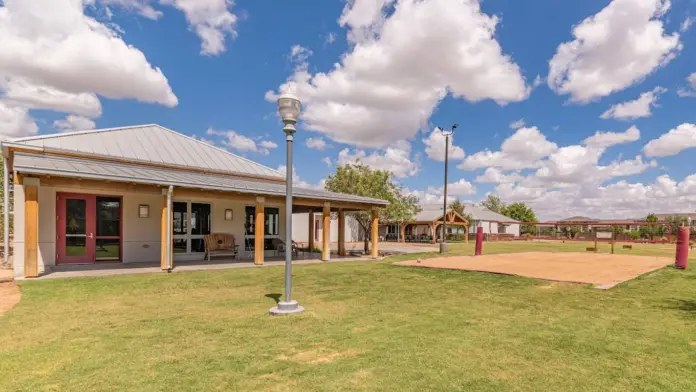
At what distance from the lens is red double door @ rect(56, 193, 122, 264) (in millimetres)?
12086

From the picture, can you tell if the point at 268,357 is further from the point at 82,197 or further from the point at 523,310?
the point at 82,197

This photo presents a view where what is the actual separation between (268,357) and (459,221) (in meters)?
37.2

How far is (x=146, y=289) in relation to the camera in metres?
8.34

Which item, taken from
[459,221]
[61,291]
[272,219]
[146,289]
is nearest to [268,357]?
[146,289]

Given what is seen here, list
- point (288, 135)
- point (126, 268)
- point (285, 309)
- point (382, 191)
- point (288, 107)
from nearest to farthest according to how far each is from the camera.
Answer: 1. point (285, 309)
2. point (288, 107)
3. point (288, 135)
4. point (126, 268)
5. point (382, 191)

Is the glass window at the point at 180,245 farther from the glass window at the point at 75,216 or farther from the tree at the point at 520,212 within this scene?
the tree at the point at 520,212

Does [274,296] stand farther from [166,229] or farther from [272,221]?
[272,221]

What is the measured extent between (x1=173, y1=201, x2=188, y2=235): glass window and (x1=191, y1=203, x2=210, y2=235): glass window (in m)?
0.29

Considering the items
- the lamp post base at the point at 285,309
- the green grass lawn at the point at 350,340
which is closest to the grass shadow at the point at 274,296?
the green grass lawn at the point at 350,340

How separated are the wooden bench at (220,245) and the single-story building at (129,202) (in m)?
0.38

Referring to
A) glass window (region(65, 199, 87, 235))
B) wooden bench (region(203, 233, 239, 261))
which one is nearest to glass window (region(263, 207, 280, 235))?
wooden bench (region(203, 233, 239, 261))

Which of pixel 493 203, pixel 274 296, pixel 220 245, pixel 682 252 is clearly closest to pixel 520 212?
pixel 493 203

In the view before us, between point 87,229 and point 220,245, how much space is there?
172 inches

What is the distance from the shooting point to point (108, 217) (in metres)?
13.0
